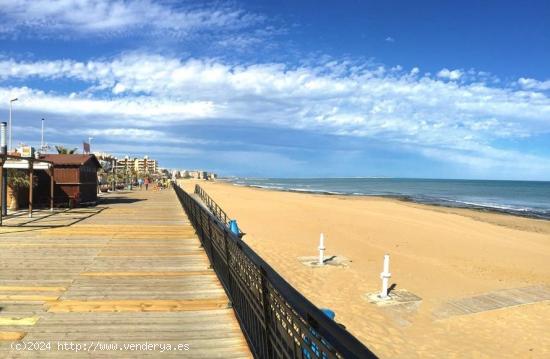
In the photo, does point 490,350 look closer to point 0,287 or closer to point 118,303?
point 118,303

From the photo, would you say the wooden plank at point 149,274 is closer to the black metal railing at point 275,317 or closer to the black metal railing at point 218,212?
the black metal railing at point 275,317

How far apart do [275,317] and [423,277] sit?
34.2 feet

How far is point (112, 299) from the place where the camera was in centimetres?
572

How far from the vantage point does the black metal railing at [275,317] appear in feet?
7.24

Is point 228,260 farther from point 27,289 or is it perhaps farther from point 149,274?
point 27,289

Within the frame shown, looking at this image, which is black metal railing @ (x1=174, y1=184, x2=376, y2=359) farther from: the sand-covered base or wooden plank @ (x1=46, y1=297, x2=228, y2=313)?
the sand-covered base

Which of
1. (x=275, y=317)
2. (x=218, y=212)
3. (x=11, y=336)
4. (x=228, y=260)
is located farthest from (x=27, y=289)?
(x=218, y=212)

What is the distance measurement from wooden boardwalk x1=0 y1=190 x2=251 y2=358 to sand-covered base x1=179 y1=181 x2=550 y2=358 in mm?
3370

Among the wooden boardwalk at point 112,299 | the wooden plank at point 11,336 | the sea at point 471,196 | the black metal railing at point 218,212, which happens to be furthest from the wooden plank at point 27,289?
the sea at point 471,196

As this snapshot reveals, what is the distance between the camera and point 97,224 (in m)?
13.5

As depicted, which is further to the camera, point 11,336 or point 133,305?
point 133,305

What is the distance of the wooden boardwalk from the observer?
169 inches

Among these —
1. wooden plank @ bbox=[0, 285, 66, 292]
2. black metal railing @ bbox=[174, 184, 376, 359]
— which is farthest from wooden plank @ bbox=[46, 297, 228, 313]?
wooden plank @ bbox=[0, 285, 66, 292]

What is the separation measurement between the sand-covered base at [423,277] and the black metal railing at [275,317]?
3725 mm
